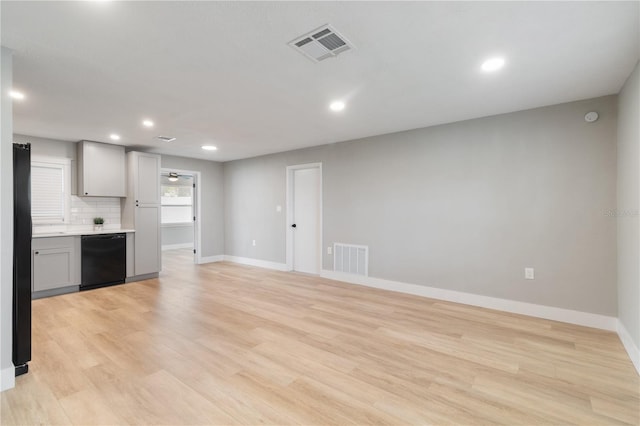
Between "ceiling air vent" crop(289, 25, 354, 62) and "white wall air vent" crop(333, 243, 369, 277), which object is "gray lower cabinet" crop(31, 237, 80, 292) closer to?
"white wall air vent" crop(333, 243, 369, 277)

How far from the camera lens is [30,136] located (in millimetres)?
4664

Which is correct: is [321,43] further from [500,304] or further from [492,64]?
[500,304]

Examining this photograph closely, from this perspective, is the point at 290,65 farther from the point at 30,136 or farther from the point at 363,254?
A: the point at 30,136

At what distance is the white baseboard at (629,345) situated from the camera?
2332mm

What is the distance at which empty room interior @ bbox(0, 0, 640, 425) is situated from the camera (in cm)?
190

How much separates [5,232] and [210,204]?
16.8 feet

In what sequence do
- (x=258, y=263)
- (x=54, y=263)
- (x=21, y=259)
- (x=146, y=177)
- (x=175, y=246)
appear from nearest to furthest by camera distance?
(x=21, y=259)
(x=54, y=263)
(x=146, y=177)
(x=258, y=263)
(x=175, y=246)

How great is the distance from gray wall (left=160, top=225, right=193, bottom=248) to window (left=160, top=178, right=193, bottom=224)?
8.3 inches

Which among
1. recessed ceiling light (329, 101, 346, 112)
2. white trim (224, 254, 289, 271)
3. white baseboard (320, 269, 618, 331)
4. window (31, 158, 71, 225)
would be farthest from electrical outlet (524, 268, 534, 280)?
window (31, 158, 71, 225)

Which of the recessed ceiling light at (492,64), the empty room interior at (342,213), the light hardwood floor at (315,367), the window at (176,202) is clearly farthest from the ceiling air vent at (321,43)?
the window at (176,202)

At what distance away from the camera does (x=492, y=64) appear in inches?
94.7

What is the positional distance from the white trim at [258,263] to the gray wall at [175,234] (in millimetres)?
3172

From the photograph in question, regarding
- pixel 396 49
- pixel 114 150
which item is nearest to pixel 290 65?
pixel 396 49

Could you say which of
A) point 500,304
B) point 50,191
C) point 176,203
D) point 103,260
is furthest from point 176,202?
point 500,304
